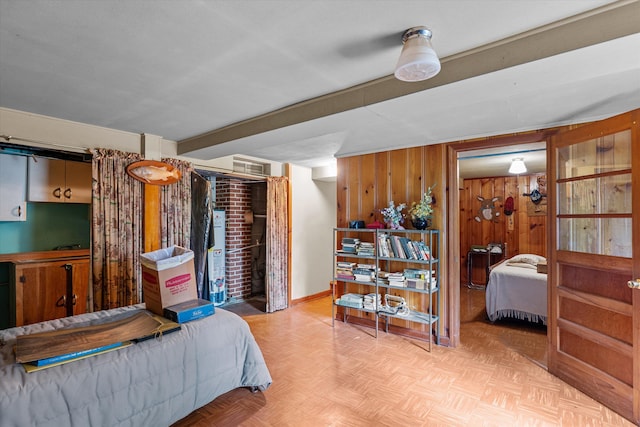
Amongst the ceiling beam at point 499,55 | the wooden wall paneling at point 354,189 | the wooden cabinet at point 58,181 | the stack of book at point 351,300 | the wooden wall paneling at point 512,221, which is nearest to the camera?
the ceiling beam at point 499,55

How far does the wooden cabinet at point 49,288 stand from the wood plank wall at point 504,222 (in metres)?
6.37

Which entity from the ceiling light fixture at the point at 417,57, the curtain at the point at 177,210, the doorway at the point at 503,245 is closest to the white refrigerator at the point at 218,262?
the curtain at the point at 177,210

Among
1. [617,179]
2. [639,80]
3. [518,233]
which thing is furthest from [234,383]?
[518,233]

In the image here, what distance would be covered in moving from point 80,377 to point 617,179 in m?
3.61

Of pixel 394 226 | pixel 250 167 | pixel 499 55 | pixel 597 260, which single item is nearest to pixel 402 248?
pixel 394 226

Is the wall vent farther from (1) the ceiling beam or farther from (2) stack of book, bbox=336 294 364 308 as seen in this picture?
(2) stack of book, bbox=336 294 364 308

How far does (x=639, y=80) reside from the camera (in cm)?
198

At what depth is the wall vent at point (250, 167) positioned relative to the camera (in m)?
4.48

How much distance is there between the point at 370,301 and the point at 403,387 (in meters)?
1.27

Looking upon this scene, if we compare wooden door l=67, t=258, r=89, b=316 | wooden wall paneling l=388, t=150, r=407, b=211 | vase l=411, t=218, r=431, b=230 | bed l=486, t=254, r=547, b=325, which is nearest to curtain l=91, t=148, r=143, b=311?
wooden door l=67, t=258, r=89, b=316

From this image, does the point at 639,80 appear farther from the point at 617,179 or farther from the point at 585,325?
the point at 585,325

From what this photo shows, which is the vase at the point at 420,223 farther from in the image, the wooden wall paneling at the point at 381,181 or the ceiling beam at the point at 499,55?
the ceiling beam at the point at 499,55

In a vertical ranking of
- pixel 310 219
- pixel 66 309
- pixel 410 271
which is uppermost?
pixel 310 219

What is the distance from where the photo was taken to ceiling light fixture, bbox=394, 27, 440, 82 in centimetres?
142
